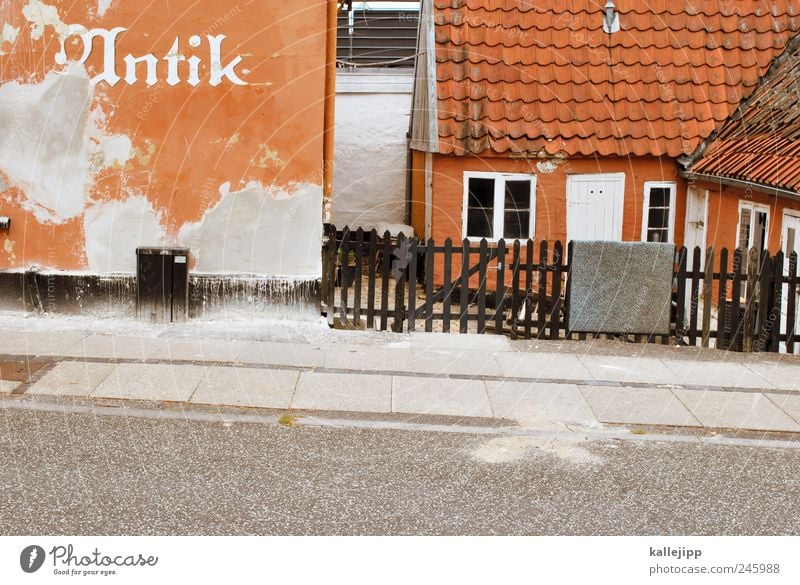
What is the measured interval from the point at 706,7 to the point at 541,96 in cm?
363

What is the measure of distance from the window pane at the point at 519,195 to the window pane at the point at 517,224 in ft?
0.33

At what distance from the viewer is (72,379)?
824cm

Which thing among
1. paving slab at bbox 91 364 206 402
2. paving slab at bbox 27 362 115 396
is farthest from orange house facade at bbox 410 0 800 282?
paving slab at bbox 27 362 115 396

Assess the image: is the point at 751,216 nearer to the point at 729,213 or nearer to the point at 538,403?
the point at 729,213

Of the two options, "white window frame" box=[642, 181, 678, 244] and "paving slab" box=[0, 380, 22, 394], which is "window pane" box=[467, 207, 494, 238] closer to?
"white window frame" box=[642, 181, 678, 244]

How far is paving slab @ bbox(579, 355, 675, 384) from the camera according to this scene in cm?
909

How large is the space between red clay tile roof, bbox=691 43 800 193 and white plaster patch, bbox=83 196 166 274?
7.86m

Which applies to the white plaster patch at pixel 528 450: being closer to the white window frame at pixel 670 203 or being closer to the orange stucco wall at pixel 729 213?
the orange stucco wall at pixel 729 213

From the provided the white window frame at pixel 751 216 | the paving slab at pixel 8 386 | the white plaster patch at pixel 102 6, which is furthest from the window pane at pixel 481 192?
the paving slab at pixel 8 386

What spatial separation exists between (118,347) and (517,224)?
789cm

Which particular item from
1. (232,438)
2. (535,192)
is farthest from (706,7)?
(232,438)

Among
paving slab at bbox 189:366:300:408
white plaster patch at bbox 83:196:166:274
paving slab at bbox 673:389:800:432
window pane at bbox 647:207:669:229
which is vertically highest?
window pane at bbox 647:207:669:229

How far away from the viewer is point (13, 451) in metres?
6.39

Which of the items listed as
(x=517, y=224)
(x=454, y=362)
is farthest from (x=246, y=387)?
(x=517, y=224)
